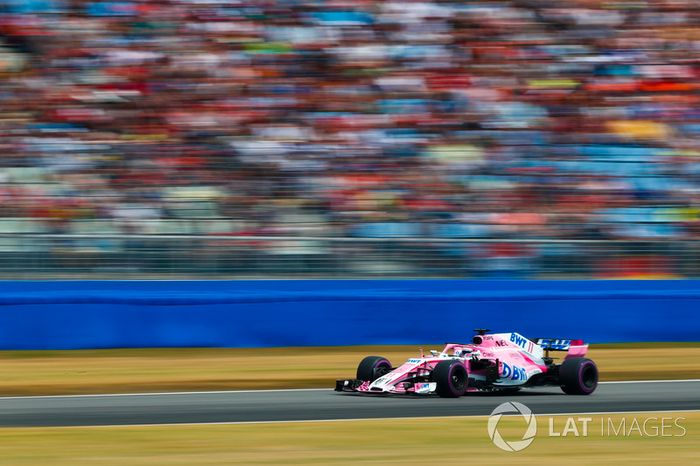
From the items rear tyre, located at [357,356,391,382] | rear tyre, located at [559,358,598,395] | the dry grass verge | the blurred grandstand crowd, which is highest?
the blurred grandstand crowd

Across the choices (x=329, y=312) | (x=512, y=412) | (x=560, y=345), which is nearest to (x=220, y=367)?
(x=329, y=312)

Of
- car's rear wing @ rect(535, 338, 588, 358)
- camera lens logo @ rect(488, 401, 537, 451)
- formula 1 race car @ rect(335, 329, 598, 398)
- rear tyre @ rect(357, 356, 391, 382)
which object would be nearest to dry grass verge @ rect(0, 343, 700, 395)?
rear tyre @ rect(357, 356, 391, 382)

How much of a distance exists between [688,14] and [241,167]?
728 cm

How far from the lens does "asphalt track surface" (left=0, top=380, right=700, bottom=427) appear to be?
24.4ft

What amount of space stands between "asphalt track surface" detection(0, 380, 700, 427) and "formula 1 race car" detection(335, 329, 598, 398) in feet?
0.30

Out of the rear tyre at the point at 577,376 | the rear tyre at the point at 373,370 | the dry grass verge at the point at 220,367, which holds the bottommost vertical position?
the dry grass verge at the point at 220,367

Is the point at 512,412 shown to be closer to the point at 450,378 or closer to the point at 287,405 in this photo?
the point at 450,378

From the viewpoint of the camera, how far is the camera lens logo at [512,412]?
634 cm

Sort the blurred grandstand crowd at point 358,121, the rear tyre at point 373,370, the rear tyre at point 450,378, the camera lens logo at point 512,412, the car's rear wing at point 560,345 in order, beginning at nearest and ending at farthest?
1. the camera lens logo at point 512,412
2. the rear tyre at point 450,378
3. the rear tyre at point 373,370
4. the car's rear wing at point 560,345
5. the blurred grandstand crowd at point 358,121

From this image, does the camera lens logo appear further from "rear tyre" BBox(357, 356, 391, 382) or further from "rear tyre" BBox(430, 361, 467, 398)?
"rear tyre" BBox(357, 356, 391, 382)

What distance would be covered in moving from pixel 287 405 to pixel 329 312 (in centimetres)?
369

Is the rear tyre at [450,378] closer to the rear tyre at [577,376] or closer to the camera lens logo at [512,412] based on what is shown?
the camera lens logo at [512,412]

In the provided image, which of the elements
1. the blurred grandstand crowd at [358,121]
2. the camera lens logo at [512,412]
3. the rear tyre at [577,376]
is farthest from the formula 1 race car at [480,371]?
the blurred grandstand crowd at [358,121]

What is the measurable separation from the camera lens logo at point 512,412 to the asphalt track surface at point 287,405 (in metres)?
0.09
